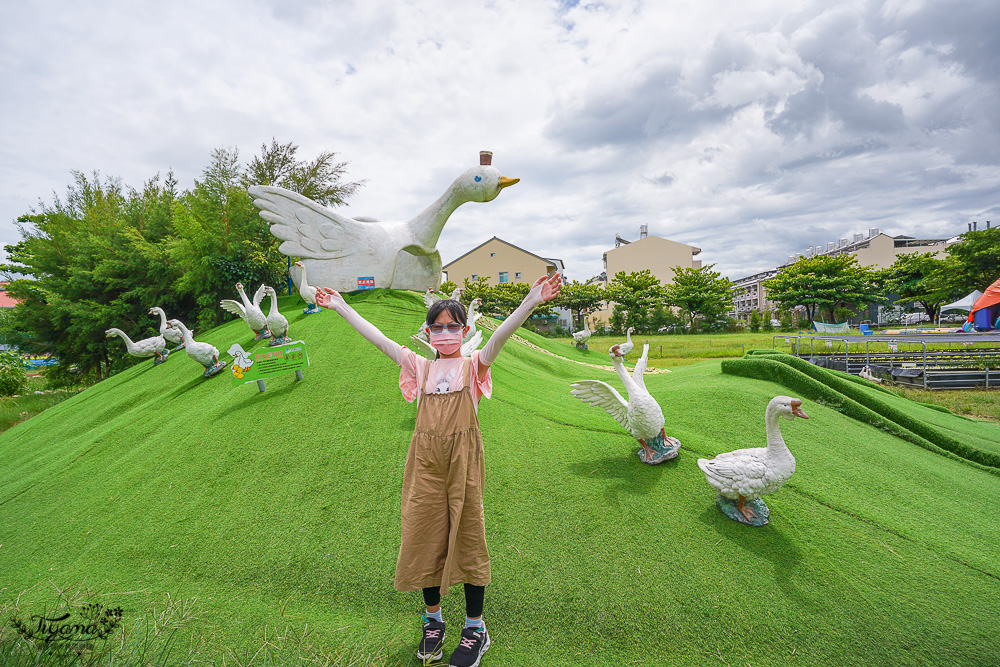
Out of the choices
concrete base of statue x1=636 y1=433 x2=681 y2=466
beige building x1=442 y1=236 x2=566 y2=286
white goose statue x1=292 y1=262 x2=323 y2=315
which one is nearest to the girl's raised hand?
concrete base of statue x1=636 y1=433 x2=681 y2=466

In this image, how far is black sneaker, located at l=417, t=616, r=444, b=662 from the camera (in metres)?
2.11

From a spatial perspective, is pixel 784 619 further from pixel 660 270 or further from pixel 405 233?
pixel 660 270

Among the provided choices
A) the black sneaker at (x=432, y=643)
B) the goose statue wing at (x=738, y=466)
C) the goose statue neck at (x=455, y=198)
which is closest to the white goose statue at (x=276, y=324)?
the goose statue neck at (x=455, y=198)

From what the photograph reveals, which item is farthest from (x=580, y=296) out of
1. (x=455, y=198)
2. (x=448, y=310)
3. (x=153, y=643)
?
(x=153, y=643)

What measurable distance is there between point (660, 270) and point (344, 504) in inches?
1214

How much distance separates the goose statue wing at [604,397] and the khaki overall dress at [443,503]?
164 centimetres

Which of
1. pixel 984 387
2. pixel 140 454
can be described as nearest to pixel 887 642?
pixel 140 454

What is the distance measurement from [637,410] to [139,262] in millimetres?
12163

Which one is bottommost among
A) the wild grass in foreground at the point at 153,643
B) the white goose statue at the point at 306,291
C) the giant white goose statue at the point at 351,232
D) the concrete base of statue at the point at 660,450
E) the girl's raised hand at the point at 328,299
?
the wild grass in foreground at the point at 153,643

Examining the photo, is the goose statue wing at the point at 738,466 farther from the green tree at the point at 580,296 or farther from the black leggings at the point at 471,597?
the green tree at the point at 580,296

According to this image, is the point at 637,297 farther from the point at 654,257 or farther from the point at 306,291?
the point at 306,291

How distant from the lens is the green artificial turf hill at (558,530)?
232 cm

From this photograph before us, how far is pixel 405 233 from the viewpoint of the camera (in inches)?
337

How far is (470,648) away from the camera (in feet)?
6.85
